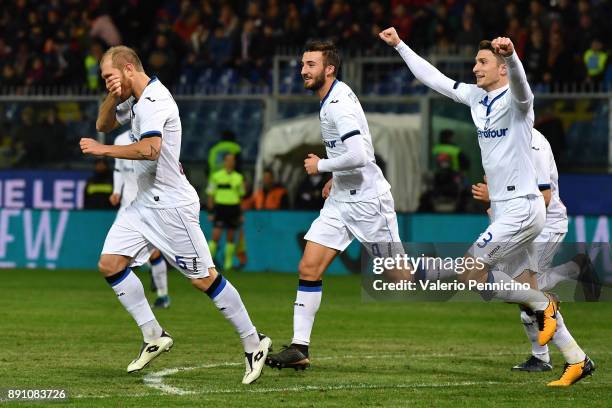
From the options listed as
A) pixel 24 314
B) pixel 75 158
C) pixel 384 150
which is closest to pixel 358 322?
pixel 24 314

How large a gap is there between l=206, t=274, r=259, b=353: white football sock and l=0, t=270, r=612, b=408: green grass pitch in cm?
29

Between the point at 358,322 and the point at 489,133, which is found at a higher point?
the point at 489,133

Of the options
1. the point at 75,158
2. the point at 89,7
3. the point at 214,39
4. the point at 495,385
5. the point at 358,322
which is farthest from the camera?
the point at 89,7

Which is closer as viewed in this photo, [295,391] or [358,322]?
[295,391]

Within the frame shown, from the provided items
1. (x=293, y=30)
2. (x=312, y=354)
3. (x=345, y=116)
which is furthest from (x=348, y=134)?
(x=293, y=30)

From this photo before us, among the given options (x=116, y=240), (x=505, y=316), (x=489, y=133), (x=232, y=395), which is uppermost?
(x=489, y=133)

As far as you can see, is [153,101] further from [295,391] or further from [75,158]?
[75,158]

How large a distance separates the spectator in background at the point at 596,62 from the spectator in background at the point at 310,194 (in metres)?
4.73

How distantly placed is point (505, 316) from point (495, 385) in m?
6.15

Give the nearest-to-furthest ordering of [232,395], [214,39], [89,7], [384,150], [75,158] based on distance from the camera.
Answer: [232,395]
[384,150]
[75,158]
[214,39]
[89,7]

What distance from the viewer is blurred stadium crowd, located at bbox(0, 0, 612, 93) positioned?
75.3 feet

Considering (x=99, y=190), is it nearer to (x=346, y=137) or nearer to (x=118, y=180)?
(x=118, y=180)

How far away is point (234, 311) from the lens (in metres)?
9.53

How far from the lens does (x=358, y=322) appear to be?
14.5 metres
